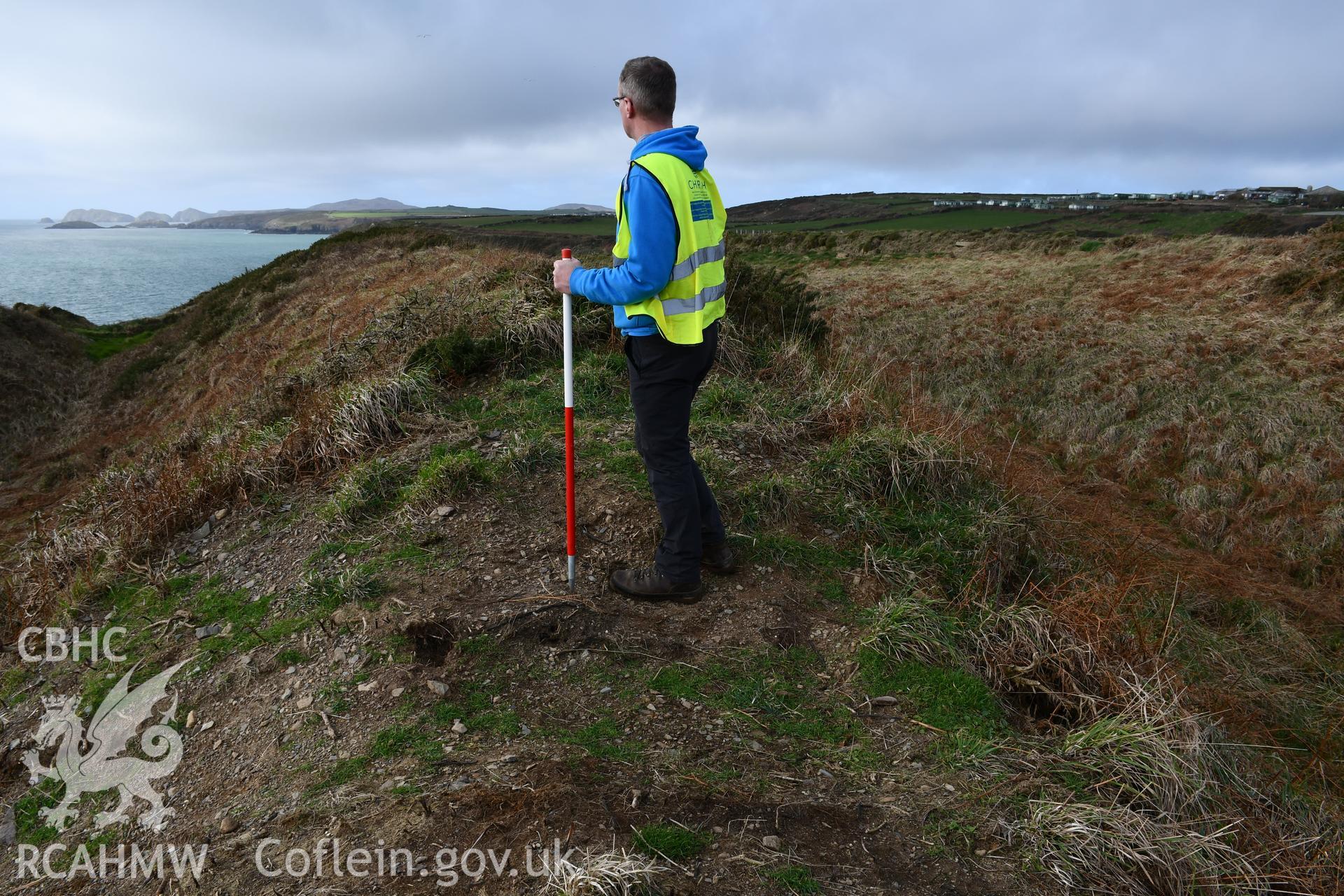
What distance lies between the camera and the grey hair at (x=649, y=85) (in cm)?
340

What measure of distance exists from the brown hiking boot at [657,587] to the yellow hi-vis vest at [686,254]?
140cm

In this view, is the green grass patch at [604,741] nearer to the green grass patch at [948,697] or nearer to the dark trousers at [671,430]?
the dark trousers at [671,430]

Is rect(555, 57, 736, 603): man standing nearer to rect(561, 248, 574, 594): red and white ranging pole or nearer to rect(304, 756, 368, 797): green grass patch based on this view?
rect(561, 248, 574, 594): red and white ranging pole

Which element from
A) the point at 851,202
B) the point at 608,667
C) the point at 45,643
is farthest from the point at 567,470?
the point at 851,202

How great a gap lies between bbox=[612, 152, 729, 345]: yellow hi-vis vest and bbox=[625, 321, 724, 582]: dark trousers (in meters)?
0.13

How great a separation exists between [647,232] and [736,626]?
7.09 ft

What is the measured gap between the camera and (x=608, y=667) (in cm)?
367

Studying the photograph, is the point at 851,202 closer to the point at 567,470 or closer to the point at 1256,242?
the point at 1256,242

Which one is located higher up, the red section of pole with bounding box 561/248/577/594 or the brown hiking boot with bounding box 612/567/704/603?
the red section of pole with bounding box 561/248/577/594

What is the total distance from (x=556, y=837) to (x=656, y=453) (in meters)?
1.94

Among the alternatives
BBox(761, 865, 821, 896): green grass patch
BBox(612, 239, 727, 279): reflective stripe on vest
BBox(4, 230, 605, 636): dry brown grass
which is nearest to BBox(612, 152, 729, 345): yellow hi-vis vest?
BBox(612, 239, 727, 279): reflective stripe on vest

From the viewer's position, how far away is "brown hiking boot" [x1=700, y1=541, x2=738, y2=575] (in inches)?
172

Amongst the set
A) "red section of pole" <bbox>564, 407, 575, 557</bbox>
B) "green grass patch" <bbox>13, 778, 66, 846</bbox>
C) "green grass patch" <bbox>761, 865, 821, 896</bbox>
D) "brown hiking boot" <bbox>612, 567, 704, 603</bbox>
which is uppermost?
"red section of pole" <bbox>564, 407, 575, 557</bbox>

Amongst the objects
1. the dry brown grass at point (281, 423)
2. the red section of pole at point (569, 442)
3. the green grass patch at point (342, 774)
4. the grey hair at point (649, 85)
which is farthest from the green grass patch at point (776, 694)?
the dry brown grass at point (281, 423)
